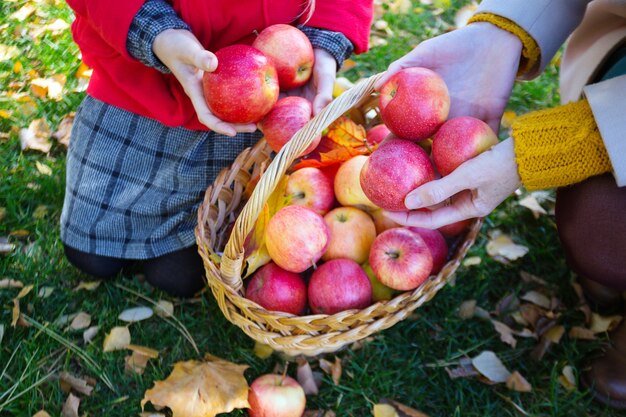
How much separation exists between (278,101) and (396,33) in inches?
51.6

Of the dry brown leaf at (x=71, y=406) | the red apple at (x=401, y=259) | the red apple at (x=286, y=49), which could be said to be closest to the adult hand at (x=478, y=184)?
the red apple at (x=401, y=259)

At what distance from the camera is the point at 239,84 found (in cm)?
124

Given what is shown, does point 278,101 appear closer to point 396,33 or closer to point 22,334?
point 22,334

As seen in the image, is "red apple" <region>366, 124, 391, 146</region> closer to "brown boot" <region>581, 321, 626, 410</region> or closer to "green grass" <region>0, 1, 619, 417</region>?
"green grass" <region>0, 1, 619, 417</region>

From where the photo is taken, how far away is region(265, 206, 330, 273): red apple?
51.8 inches

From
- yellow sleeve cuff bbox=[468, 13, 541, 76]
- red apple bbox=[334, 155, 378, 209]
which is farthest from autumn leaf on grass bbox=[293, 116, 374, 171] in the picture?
yellow sleeve cuff bbox=[468, 13, 541, 76]

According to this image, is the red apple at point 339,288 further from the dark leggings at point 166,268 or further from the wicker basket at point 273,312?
the dark leggings at point 166,268

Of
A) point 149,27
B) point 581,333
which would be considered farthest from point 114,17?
point 581,333

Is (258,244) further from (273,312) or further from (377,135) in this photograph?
(377,135)

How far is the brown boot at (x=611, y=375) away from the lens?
4.74 ft

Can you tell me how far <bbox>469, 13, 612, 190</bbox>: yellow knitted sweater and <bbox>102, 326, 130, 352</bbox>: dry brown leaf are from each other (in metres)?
1.08

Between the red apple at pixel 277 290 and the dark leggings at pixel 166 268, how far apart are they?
30 cm

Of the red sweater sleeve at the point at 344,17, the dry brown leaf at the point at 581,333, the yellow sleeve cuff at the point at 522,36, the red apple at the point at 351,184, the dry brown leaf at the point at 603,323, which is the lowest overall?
the dry brown leaf at the point at 581,333

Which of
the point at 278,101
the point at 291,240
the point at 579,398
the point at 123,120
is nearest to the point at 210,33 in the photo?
the point at 278,101
